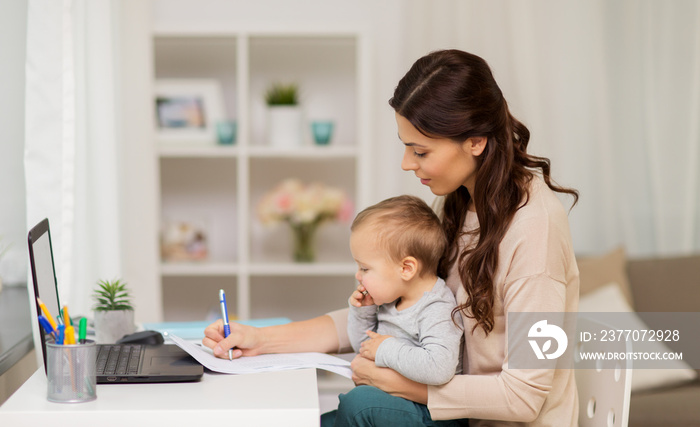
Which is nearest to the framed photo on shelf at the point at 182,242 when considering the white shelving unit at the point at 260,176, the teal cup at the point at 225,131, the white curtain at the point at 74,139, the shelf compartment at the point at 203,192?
the white shelving unit at the point at 260,176

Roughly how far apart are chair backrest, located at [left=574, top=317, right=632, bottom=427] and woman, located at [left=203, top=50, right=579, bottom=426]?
5cm

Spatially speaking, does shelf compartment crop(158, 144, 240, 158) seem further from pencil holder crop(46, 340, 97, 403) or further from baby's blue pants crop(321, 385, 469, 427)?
pencil holder crop(46, 340, 97, 403)

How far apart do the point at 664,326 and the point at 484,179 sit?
1.78m

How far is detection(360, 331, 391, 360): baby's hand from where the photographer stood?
1228mm

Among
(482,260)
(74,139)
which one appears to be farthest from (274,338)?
(74,139)

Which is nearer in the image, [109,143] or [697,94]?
[109,143]

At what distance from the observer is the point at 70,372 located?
0.97 meters

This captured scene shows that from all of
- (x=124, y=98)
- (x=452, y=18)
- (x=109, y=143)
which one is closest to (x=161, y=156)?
(x=124, y=98)

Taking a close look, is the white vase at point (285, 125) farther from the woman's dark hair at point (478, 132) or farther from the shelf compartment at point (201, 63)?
the woman's dark hair at point (478, 132)

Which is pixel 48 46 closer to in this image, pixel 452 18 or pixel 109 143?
pixel 109 143

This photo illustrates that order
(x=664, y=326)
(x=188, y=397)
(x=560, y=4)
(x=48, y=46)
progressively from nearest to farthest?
(x=188, y=397), (x=48, y=46), (x=664, y=326), (x=560, y=4)

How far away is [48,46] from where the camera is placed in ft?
5.14

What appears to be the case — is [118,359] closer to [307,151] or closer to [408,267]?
[408,267]

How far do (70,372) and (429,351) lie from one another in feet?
1.85
